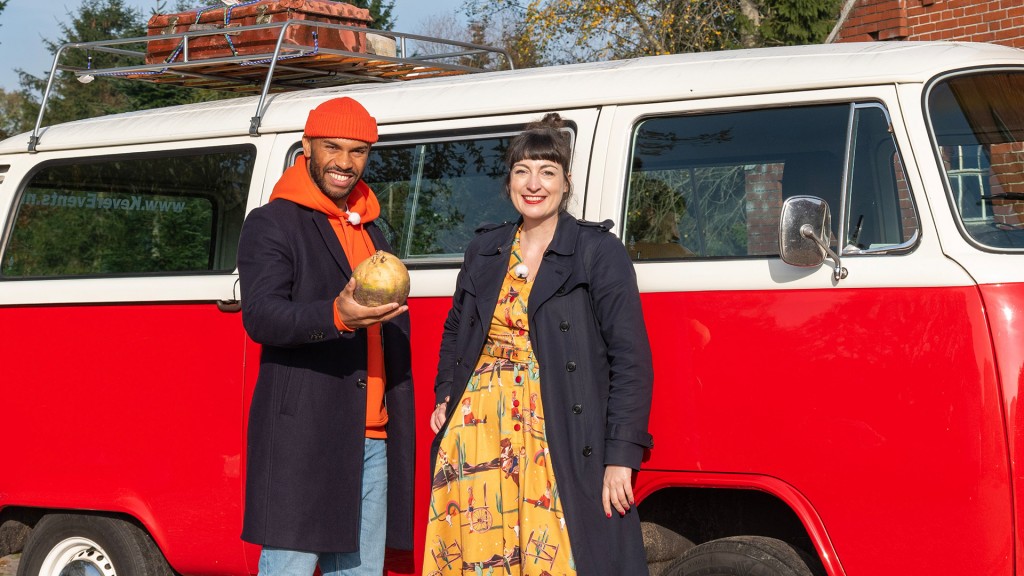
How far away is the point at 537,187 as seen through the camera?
3744 mm

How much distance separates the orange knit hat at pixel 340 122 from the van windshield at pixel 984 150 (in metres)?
1.84

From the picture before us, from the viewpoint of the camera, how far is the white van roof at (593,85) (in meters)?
3.87

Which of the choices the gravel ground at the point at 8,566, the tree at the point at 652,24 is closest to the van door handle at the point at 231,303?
the gravel ground at the point at 8,566

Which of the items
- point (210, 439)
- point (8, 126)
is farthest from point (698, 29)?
point (210, 439)

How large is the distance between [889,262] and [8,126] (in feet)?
72.8

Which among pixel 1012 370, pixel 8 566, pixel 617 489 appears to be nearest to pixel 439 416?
pixel 617 489

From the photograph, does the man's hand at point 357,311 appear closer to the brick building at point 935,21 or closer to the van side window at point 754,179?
the van side window at point 754,179

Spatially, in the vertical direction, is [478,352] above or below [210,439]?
above

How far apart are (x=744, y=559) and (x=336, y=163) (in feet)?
6.14

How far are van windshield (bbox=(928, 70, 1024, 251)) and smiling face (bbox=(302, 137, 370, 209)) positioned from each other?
1.87 m

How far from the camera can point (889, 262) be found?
3688mm

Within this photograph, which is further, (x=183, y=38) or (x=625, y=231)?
(x=183, y=38)

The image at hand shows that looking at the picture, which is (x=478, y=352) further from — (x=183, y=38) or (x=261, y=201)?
(x=183, y=38)

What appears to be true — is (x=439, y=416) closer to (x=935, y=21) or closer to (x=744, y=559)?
(x=744, y=559)
